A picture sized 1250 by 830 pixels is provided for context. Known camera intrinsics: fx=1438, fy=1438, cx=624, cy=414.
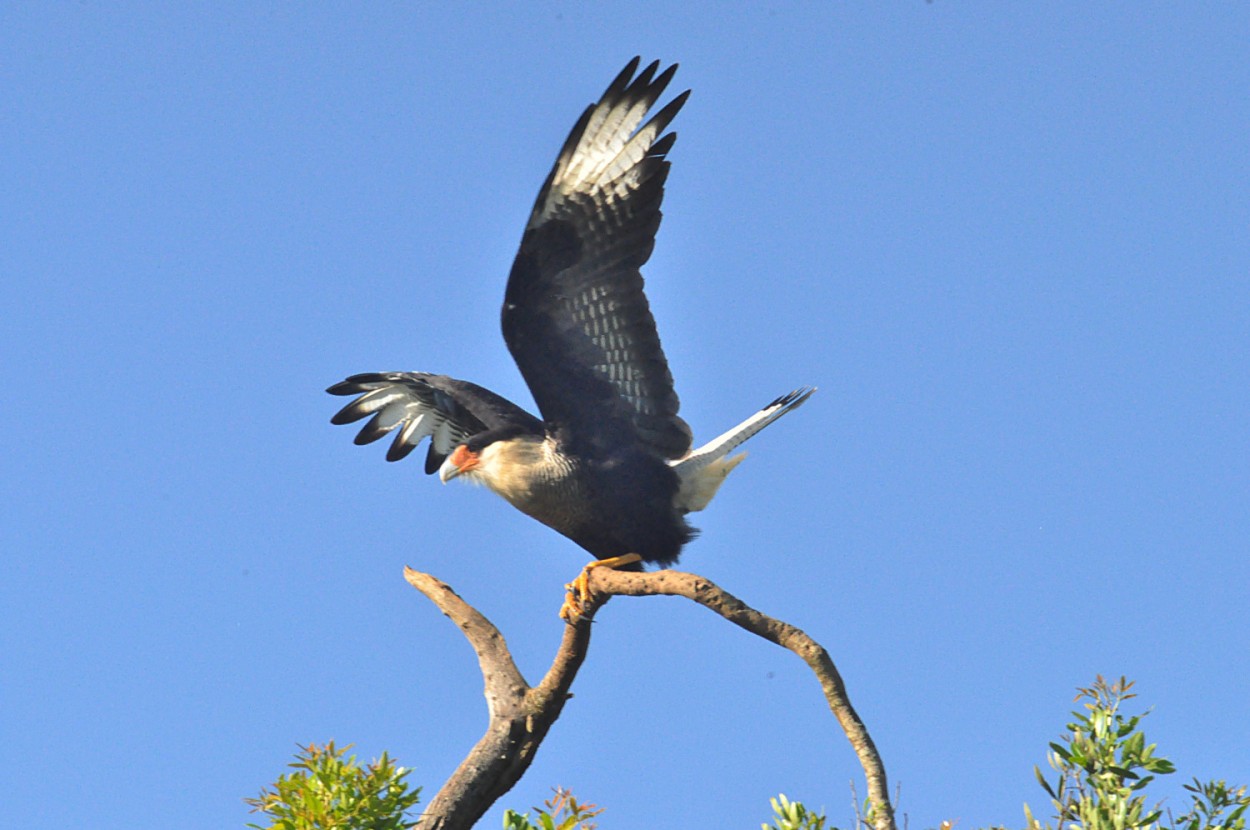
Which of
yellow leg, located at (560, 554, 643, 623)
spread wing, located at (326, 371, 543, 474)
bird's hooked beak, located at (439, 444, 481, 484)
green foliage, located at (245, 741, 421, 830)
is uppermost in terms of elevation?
spread wing, located at (326, 371, 543, 474)


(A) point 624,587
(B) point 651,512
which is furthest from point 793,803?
(B) point 651,512

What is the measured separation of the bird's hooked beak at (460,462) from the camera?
22.4 ft

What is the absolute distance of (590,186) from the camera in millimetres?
6566

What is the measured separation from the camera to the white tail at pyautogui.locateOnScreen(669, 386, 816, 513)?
6.71 metres

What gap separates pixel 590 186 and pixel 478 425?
1587mm

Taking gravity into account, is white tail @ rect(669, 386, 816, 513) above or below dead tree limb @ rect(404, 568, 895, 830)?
above

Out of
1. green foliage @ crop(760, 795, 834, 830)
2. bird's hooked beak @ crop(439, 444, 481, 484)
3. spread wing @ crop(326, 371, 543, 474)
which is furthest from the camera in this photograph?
spread wing @ crop(326, 371, 543, 474)

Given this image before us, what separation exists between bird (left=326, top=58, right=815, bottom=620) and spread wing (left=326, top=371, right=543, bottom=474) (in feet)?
0.87

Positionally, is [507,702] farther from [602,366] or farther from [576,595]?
[602,366]

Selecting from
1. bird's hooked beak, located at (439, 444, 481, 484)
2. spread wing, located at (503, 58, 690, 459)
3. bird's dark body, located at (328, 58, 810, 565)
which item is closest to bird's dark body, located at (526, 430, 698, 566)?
bird's dark body, located at (328, 58, 810, 565)

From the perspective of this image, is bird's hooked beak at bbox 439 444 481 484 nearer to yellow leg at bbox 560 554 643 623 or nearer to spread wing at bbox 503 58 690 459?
spread wing at bbox 503 58 690 459

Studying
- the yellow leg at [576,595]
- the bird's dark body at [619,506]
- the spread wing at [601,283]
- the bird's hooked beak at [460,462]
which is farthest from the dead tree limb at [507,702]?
the spread wing at [601,283]

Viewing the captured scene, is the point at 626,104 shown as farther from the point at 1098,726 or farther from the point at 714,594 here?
the point at 1098,726

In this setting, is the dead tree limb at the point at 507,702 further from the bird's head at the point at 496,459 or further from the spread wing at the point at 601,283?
the spread wing at the point at 601,283
